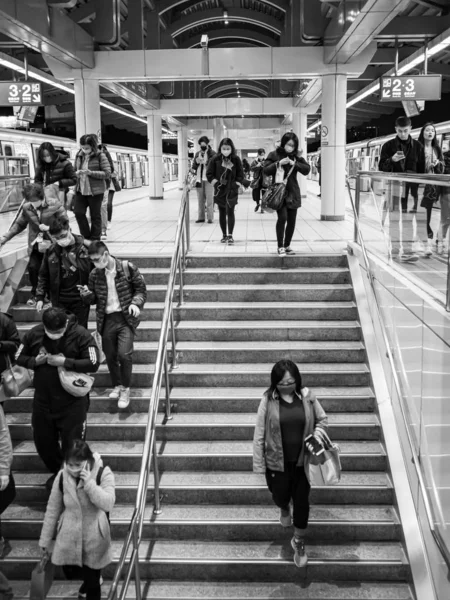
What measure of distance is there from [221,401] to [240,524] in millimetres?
1429

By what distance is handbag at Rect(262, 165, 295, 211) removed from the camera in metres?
8.25

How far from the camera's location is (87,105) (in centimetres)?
1391

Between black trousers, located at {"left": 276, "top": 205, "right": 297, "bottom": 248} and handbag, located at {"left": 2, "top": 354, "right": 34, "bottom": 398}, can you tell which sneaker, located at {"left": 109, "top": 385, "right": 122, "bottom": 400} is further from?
black trousers, located at {"left": 276, "top": 205, "right": 297, "bottom": 248}

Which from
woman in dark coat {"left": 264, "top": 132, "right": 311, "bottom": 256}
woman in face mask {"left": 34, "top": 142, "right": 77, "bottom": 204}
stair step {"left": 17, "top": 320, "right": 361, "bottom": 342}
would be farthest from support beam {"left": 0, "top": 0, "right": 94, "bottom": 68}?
stair step {"left": 17, "top": 320, "right": 361, "bottom": 342}

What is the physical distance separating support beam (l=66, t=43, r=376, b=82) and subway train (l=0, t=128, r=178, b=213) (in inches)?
113

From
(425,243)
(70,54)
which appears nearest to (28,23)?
(70,54)

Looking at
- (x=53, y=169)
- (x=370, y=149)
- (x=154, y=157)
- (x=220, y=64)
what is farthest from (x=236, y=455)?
(x=370, y=149)

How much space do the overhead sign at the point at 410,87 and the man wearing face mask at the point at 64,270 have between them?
896 cm

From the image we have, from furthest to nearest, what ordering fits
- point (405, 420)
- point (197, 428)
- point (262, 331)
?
1. point (262, 331)
2. point (197, 428)
3. point (405, 420)

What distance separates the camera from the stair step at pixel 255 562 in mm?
5074

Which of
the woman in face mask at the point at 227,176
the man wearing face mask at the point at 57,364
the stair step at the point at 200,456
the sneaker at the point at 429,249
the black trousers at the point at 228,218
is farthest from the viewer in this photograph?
the black trousers at the point at 228,218

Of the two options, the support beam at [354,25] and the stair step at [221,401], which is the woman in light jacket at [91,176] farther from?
the support beam at [354,25]

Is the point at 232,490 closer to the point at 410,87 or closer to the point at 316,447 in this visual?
the point at 316,447

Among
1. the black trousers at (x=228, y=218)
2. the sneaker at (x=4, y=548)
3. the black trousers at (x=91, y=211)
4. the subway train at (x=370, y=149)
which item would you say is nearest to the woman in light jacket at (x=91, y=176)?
the black trousers at (x=91, y=211)
